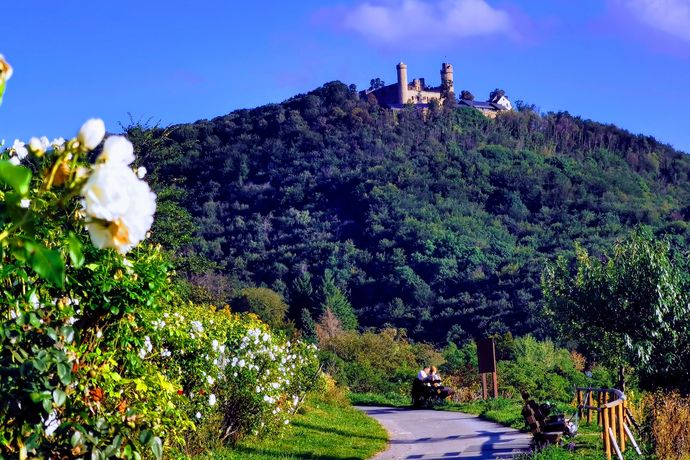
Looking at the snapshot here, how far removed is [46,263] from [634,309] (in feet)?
50.0

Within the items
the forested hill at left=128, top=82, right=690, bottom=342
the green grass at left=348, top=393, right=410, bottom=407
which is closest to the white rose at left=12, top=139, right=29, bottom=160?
the green grass at left=348, top=393, right=410, bottom=407

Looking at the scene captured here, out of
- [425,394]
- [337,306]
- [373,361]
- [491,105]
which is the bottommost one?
[425,394]

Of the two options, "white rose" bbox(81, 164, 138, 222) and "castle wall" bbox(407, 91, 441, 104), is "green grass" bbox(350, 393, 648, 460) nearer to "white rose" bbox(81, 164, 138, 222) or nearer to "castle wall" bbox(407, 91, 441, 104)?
"white rose" bbox(81, 164, 138, 222)

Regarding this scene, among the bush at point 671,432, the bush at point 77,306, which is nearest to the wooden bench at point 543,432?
the bush at point 671,432

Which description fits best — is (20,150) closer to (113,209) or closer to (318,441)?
(113,209)

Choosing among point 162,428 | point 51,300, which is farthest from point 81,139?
point 162,428

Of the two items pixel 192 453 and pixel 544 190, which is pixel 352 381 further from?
pixel 544 190

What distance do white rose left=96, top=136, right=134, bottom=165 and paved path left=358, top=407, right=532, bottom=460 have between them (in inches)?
428

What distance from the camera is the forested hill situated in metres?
49.1

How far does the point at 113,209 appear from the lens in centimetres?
168

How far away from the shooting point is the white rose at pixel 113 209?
1682mm

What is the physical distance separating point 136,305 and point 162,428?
1.01m

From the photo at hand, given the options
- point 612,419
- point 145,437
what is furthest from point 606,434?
point 145,437

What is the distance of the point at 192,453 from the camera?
1062 centimetres
